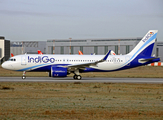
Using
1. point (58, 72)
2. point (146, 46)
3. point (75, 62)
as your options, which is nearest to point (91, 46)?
point (146, 46)

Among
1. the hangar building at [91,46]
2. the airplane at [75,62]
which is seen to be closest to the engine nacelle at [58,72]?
the airplane at [75,62]

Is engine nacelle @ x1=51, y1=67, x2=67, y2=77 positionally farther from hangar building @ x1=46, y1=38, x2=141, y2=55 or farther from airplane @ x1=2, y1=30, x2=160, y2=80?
hangar building @ x1=46, y1=38, x2=141, y2=55

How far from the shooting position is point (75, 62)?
125ft

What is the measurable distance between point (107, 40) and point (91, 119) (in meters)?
93.7

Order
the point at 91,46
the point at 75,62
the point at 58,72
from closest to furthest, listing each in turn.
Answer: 1. the point at 58,72
2. the point at 75,62
3. the point at 91,46

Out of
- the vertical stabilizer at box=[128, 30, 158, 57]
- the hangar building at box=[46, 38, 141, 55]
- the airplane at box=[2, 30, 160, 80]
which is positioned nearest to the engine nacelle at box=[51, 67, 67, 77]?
the airplane at box=[2, 30, 160, 80]

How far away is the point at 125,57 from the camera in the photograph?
4041cm

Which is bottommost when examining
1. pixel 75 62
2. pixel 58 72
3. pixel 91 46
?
pixel 58 72

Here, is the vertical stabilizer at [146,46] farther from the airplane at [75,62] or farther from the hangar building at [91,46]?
the hangar building at [91,46]

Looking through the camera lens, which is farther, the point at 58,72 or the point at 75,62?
the point at 75,62

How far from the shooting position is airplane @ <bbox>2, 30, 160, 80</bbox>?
36500 mm

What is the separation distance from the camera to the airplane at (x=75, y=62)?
36.5 metres

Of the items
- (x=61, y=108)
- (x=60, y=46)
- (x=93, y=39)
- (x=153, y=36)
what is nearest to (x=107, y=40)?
(x=93, y=39)

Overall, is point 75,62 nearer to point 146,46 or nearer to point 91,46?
point 146,46
